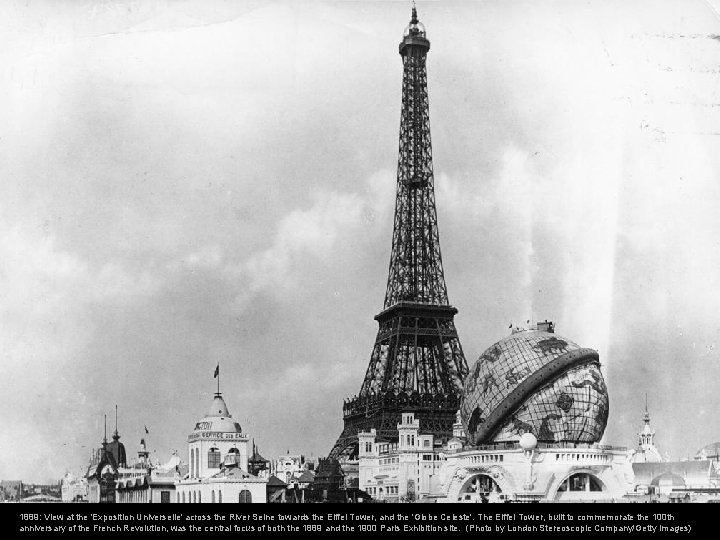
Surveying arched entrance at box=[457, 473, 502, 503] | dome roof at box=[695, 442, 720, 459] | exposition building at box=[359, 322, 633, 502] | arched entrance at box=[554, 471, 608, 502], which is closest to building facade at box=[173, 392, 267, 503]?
exposition building at box=[359, 322, 633, 502]

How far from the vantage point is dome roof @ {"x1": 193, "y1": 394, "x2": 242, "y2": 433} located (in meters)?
79.6

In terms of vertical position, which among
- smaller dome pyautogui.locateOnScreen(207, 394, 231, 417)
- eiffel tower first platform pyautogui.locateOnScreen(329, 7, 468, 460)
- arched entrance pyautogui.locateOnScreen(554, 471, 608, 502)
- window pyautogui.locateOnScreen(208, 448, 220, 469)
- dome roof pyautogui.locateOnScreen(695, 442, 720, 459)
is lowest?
arched entrance pyautogui.locateOnScreen(554, 471, 608, 502)

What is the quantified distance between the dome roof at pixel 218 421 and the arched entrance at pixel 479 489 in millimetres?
15228

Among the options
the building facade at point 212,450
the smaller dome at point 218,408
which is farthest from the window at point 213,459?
the smaller dome at point 218,408

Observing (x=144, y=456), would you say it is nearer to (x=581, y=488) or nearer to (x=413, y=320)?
(x=413, y=320)

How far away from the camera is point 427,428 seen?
88.6 metres

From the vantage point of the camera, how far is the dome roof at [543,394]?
7294cm

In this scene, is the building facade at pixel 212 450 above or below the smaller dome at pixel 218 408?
below

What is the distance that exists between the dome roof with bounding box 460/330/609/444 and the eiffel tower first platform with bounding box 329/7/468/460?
14.1 meters

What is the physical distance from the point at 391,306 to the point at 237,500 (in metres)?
22.8

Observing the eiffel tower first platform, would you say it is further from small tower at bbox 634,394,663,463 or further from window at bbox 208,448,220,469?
small tower at bbox 634,394,663,463

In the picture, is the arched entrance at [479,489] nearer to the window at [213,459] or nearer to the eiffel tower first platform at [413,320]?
the eiffel tower first platform at [413,320]
